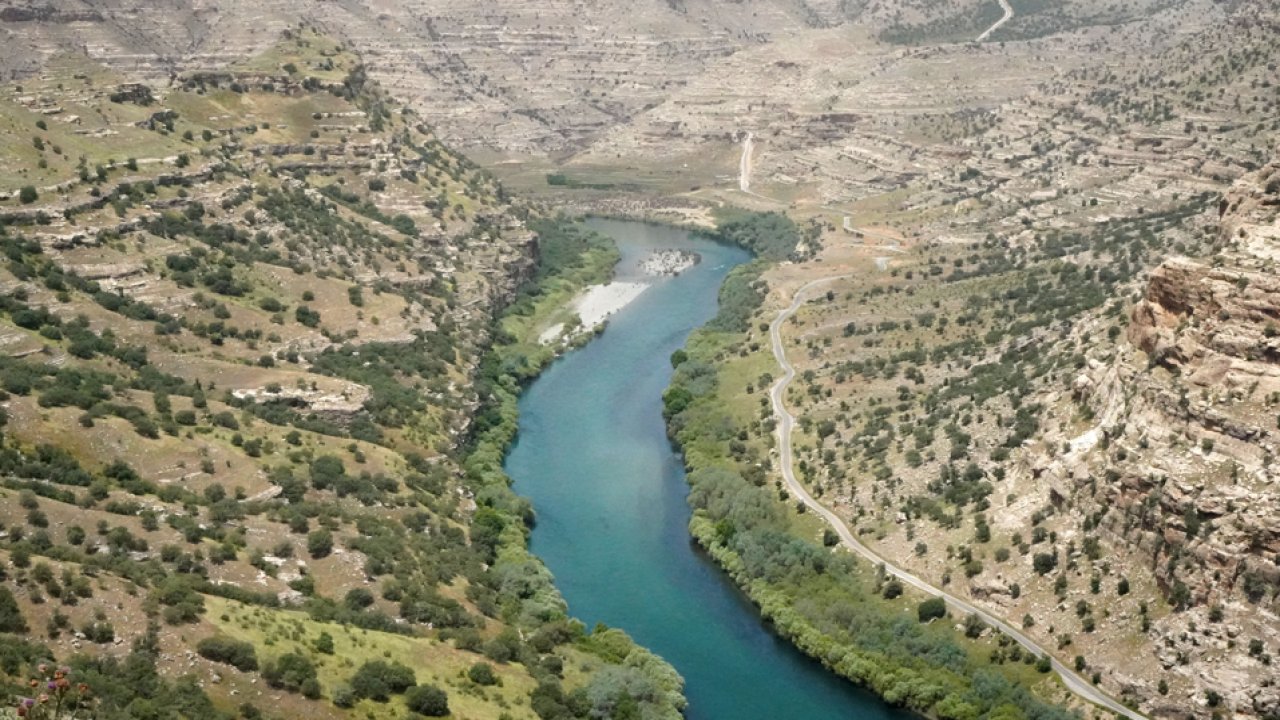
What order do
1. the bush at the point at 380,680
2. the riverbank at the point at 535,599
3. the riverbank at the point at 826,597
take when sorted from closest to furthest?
1. the bush at the point at 380,680
2. the riverbank at the point at 535,599
3. the riverbank at the point at 826,597

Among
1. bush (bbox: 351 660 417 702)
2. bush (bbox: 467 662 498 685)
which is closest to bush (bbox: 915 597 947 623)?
bush (bbox: 467 662 498 685)

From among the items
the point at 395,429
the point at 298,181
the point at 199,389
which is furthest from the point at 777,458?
the point at 298,181

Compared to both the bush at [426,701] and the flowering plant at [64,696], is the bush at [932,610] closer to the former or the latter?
the bush at [426,701]

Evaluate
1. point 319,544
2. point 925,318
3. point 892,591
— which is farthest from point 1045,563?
point 925,318

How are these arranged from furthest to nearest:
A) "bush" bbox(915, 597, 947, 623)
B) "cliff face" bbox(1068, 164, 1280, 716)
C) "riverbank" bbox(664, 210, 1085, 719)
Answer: "bush" bbox(915, 597, 947, 623), "riverbank" bbox(664, 210, 1085, 719), "cliff face" bbox(1068, 164, 1280, 716)

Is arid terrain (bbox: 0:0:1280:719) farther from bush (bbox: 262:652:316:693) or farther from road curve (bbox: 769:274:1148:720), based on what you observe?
bush (bbox: 262:652:316:693)

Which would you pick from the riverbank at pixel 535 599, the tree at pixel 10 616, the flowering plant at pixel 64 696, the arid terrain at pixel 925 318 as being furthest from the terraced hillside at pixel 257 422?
the flowering plant at pixel 64 696

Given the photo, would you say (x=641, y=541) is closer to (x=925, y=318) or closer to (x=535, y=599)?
(x=535, y=599)
